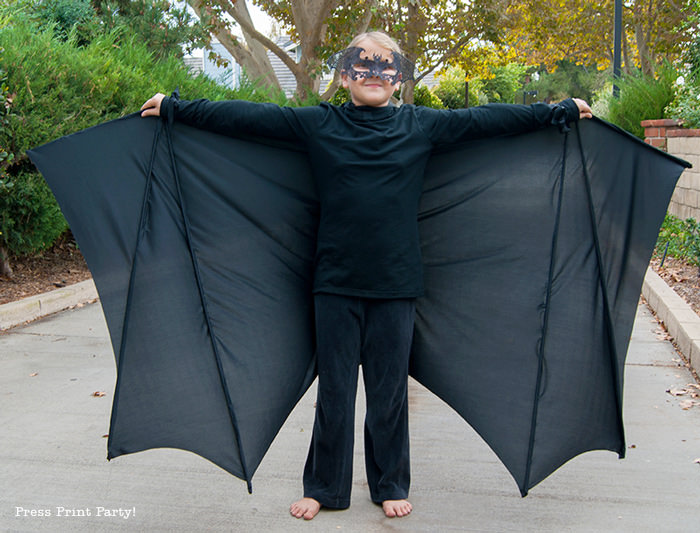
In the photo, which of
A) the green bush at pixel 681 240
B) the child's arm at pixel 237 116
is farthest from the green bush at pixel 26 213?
the green bush at pixel 681 240

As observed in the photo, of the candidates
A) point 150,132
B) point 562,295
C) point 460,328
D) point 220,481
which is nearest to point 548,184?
point 562,295

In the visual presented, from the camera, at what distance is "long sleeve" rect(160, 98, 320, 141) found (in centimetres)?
345

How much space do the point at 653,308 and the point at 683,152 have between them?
428 cm

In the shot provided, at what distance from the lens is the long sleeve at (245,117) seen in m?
3.45

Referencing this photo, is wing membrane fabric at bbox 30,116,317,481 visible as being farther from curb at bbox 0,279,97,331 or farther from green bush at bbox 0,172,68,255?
green bush at bbox 0,172,68,255

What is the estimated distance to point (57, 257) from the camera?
33.1 ft

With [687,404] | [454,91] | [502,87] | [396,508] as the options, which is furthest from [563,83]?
[396,508]

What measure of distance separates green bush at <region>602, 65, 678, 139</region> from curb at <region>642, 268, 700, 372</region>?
652 cm

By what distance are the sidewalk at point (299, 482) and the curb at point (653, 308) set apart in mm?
1108

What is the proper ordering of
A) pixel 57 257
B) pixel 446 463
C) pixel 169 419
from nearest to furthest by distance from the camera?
pixel 169 419 → pixel 446 463 → pixel 57 257

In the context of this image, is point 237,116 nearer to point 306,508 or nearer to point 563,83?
point 306,508

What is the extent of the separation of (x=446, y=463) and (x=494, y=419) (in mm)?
580

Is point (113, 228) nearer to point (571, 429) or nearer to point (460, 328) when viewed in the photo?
point (460, 328)

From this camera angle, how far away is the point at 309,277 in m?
3.83
